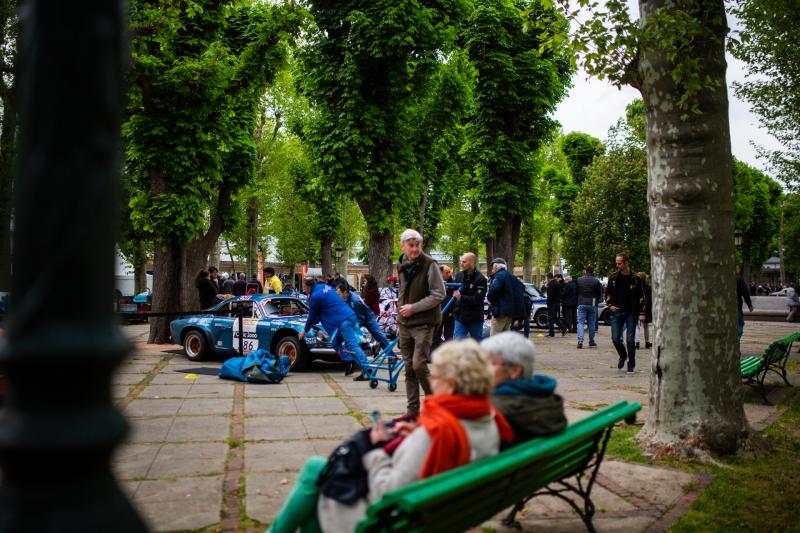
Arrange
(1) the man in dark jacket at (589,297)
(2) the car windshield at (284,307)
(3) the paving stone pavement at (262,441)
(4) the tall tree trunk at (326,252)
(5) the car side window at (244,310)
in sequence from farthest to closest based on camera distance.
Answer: (4) the tall tree trunk at (326,252), (1) the man in dark jacket at (589,297), (5) the car side window at (244,310), (2) the car windshield at (284,307), (3) the paving stone pavement at (262,441)

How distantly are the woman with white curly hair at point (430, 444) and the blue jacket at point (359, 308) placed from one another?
8.56 m

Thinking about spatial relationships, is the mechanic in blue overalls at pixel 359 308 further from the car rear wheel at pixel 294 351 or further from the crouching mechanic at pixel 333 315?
the car rear wheel at pixel 294 351

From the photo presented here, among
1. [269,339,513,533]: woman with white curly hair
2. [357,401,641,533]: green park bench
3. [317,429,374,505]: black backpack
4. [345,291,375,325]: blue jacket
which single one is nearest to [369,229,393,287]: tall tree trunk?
[345,291,375,325]: blue jacket

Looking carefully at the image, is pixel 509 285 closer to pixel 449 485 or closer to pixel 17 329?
pixel 449 485

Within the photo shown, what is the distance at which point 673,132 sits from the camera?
6582mm

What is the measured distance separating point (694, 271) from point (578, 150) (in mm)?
44883

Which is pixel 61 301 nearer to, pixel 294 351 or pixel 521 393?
pixel 521 393

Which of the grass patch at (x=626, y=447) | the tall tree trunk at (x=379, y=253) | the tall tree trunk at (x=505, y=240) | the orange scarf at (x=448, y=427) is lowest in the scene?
the grass patch at (x=626, y=447)

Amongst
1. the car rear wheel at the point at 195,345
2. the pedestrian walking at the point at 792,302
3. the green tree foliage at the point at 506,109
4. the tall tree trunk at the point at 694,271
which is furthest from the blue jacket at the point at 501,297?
the pedestrian walking at the point at 792,302

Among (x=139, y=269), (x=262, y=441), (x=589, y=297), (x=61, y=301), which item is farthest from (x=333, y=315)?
(x=139, y=269)

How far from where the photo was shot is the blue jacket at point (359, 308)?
12.0 meters

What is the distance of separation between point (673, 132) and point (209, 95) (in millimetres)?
12443

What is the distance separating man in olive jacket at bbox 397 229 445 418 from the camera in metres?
7.90

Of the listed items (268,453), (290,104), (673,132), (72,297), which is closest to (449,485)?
(72,297)
